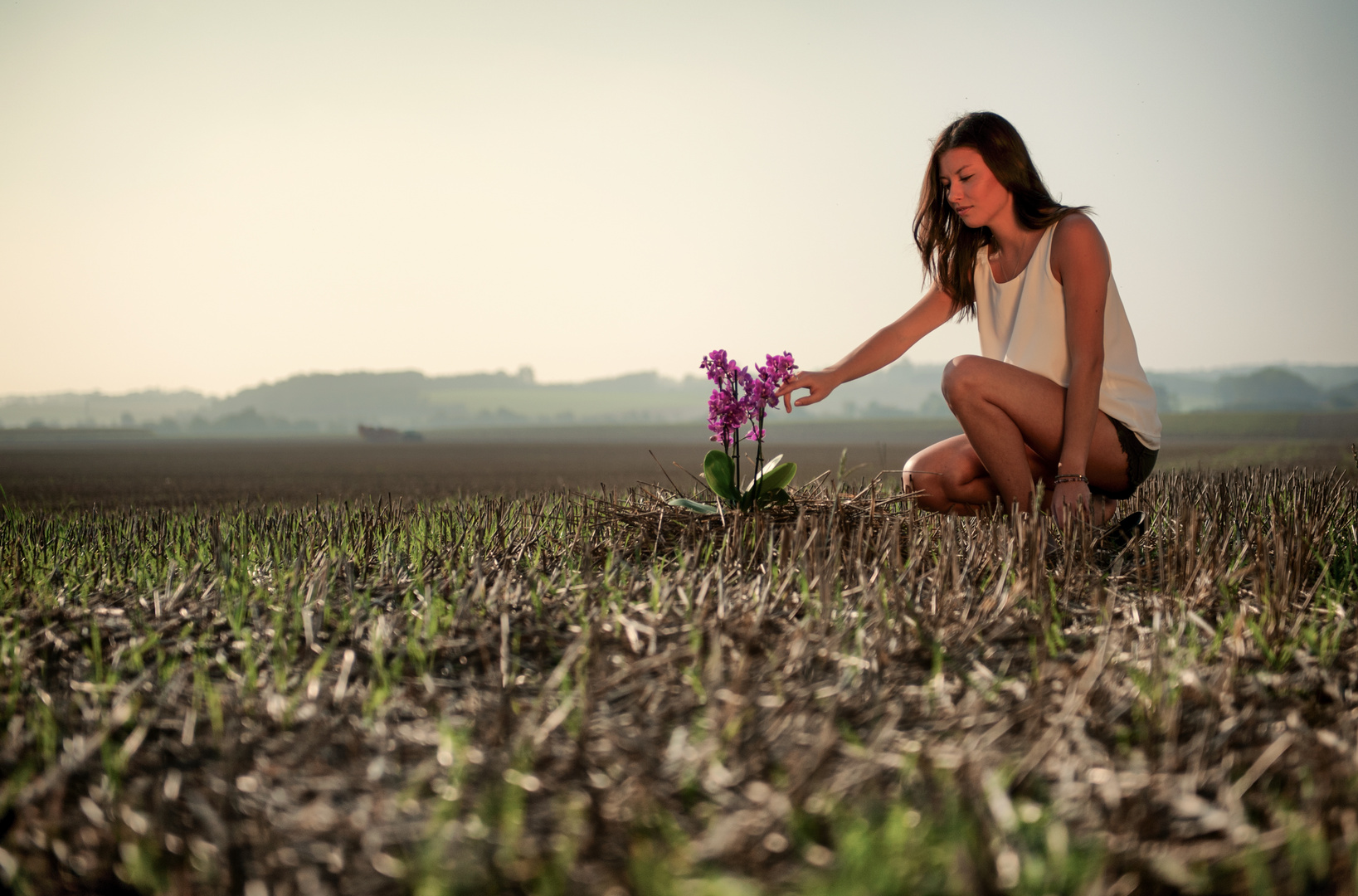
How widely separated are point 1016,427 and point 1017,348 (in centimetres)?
34

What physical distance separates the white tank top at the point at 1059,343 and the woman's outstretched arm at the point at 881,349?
0.31 m

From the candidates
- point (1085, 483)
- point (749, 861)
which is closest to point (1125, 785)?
point (749, 861)

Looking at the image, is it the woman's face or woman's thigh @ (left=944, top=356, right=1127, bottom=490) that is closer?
the woman's face

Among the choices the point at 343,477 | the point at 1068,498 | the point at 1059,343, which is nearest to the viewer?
the point at 1068,498

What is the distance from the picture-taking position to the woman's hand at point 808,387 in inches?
125

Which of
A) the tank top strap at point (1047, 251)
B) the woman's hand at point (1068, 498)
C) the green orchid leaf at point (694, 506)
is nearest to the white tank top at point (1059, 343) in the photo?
the tank top strap at point (1047, 251)

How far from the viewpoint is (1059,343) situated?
3455 millimetres

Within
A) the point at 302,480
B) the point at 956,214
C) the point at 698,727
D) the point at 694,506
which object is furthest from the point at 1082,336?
the point at 302,480

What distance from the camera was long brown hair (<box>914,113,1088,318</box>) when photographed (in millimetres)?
3186

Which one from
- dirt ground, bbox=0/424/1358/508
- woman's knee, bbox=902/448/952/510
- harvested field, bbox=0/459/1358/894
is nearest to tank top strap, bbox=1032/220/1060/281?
woman's knee, bbox=902/448/952/510

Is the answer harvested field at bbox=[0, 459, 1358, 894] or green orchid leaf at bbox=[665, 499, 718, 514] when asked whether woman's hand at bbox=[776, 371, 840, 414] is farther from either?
harvested field at bbox=[0, 459, 1358, 894]

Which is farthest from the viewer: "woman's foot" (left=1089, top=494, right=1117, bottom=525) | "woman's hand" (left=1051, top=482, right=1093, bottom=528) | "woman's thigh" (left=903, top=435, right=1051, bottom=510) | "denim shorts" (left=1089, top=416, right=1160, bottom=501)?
"woman's thigh" (left=903, top=435, right=1051, bottom=510)

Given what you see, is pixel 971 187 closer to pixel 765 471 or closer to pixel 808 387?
pixel 808 387

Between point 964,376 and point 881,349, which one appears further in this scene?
point 881,349
